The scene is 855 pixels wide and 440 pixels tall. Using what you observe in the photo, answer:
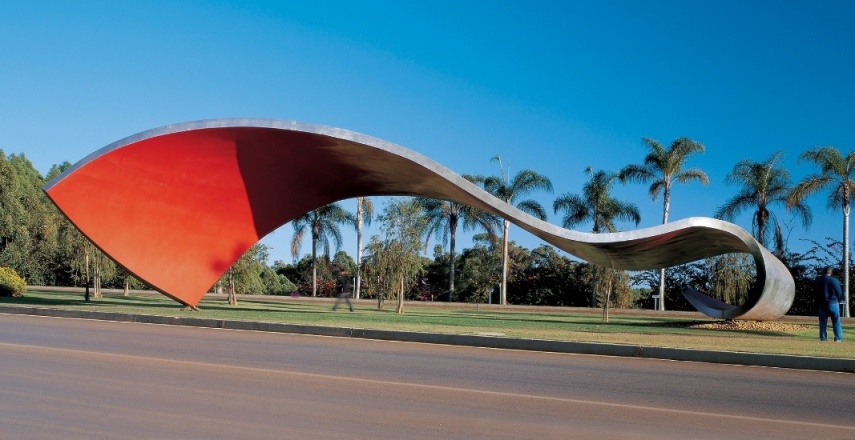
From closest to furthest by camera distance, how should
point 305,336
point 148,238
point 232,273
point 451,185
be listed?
point 305,336 < point 451,185 < point 148,238 < point 232,273

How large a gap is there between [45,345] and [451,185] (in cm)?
914

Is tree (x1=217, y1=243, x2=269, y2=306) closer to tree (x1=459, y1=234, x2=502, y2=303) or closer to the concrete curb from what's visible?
the concrete curb

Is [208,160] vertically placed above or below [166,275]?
above

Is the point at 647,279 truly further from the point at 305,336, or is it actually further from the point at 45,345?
the point at 45,345

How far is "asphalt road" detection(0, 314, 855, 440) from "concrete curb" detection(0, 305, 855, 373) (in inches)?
19.0

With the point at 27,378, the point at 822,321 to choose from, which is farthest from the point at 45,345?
the point at 822,321

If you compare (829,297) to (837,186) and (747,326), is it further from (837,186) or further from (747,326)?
(837,186)

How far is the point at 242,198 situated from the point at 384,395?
1378 cm

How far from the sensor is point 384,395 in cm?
705

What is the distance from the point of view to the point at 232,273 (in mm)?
26625

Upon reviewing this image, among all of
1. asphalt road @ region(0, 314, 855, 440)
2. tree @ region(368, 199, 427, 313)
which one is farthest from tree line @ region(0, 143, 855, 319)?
asphalt road @ region(0, 314, 855, 440)

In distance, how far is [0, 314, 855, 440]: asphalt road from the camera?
5.56m

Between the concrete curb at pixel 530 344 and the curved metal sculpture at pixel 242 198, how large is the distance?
2.29 m

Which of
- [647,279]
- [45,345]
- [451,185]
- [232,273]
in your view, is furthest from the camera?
[647,279]
